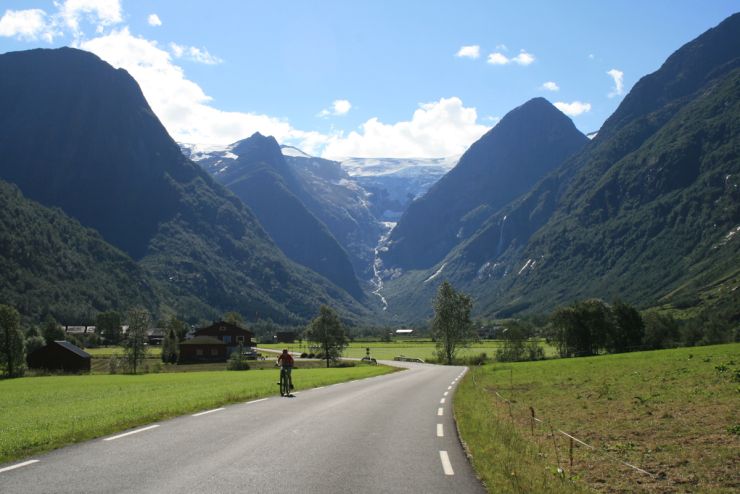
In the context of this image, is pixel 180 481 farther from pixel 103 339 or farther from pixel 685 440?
pixel 103 339

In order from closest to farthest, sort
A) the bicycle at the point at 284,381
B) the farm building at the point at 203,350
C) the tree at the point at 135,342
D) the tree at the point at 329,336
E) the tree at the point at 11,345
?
the bicycle at the point at 284,381 < the tree at the point at 11,345 < the tree at the point at 135,342 < the tree at the point at 329,336 < the farm building at the point at 203,350

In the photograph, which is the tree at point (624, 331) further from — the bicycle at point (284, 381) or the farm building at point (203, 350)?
the bicycle at point (284, 381)

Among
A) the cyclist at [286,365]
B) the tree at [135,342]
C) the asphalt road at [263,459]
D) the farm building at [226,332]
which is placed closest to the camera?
the asphalt road at [263,459]

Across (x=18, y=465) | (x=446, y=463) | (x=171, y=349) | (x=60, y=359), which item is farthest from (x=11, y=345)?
(x=446, y=463)

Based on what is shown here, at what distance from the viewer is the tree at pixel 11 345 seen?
85.8 m

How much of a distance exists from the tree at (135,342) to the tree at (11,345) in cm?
1746

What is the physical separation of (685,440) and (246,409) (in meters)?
14.6

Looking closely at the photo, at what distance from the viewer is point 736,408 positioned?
821 inches

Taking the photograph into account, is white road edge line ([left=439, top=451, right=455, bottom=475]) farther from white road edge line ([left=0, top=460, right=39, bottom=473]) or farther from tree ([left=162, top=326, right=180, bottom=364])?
tree ([left=162, top=326, right=180, bottom=364])

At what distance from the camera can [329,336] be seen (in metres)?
107

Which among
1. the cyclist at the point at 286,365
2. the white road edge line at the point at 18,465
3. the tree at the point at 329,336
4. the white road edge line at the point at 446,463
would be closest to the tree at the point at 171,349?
the tree at the point at 329,336

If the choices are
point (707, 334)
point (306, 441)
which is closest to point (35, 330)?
point (707, 334)

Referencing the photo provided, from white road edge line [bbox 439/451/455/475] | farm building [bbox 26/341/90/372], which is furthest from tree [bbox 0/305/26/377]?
white road edge line [bbox 439/451/455/475]

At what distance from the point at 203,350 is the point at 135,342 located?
34174mm
